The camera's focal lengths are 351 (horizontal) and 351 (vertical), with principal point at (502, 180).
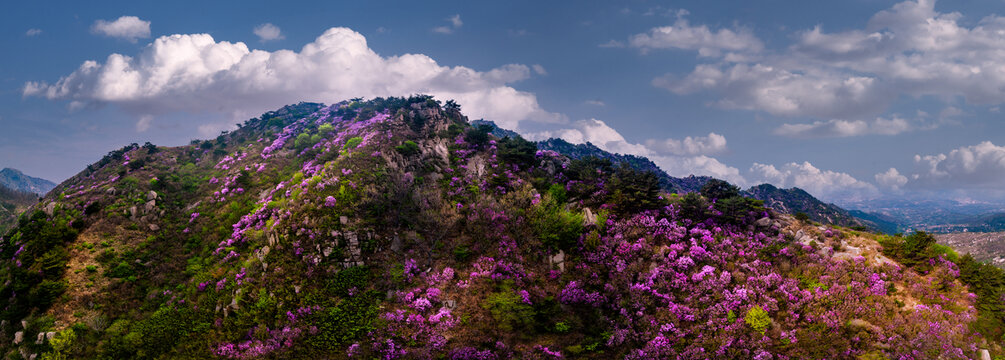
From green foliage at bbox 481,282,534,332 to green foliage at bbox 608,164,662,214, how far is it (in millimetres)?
15741

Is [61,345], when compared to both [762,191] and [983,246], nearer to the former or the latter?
[762,191]

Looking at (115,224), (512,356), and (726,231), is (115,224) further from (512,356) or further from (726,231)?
(726,231)

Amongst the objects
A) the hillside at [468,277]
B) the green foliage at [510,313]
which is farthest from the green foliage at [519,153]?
the green foliage at [510,313]

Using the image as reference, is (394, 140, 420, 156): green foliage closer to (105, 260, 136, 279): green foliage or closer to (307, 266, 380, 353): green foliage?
(307, 266, 380, 353): green foliage

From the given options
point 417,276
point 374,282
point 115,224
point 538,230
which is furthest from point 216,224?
point 538,230

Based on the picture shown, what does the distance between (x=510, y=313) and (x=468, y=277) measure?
5.95m

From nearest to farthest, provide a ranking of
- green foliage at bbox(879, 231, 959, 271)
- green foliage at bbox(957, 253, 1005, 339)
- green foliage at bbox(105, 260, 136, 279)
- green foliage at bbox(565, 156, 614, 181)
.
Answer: green foliage at bbox(957, 253, 1005, 339) → green foliage at bbox(879, 231, 959, 271) → green foliage at bbox(105, 260, 136, 279) → green foliage at bbox(565, 156, 614, 181)

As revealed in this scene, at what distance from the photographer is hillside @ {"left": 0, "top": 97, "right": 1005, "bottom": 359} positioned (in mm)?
26719

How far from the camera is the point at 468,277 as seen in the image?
110ft

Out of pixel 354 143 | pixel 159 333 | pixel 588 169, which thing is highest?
pixel 354 143

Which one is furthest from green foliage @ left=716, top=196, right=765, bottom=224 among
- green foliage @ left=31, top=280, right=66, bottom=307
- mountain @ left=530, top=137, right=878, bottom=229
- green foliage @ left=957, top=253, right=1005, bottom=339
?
green foliage @ left=31, top=280, right=66, bottom=307

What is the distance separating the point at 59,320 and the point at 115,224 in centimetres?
1289

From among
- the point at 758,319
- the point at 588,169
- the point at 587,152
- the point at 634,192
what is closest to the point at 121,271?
the point at 588,169

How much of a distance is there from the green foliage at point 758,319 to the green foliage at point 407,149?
4131cm
